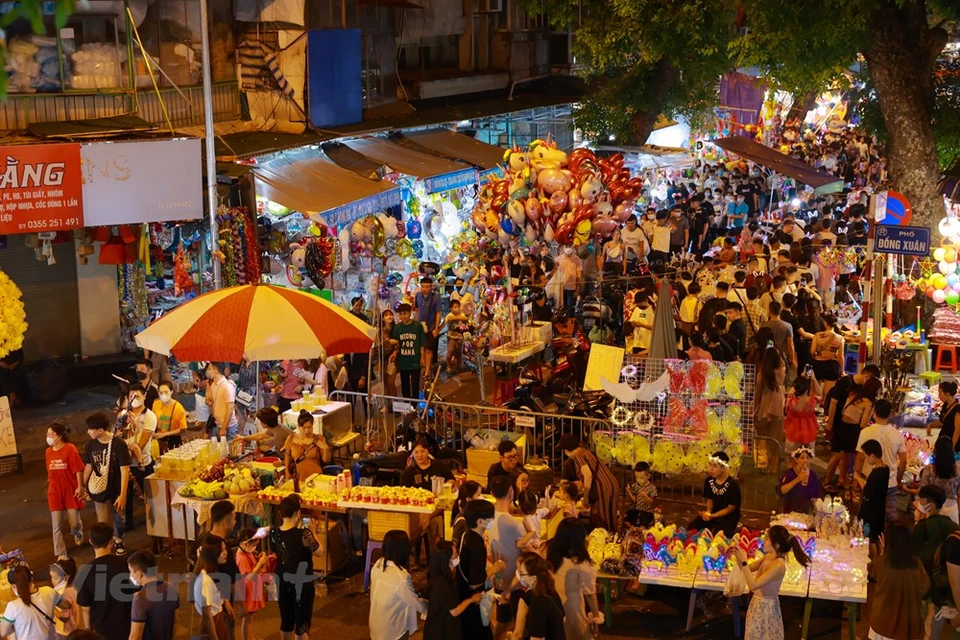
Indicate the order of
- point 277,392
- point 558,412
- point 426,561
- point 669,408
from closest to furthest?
point 426,561 → point 669,408 → point 558,412 → point 277,392

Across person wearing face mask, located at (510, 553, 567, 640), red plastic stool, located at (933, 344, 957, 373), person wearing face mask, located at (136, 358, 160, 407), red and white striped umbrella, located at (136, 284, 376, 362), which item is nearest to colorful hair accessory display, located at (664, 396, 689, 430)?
red and white striped umbrella, located at (136, 284, 376, 362)

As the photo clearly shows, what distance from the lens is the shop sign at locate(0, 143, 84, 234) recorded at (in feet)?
45.9

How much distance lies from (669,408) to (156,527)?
18.0 feet

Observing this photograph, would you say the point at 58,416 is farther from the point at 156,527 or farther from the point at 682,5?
the point at 682,5

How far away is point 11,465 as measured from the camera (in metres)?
14.0

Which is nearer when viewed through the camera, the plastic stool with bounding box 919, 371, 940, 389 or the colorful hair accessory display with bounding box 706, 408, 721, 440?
the colorful hair accessory display with bounding box 706, 408, 721, 440

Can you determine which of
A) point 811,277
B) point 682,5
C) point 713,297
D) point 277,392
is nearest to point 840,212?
point 682,5

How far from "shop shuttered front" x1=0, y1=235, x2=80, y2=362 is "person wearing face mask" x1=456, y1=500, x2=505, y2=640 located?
34.5ft

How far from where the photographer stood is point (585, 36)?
2389 centimetres

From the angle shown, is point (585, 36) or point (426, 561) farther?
point (585, 36)

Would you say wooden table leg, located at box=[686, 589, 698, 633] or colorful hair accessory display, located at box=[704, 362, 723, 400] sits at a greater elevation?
colorful hair accessory display, located at box=[704, 362, 723, 400]

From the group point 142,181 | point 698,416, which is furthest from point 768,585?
point 142,181

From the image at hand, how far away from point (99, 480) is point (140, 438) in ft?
2.65

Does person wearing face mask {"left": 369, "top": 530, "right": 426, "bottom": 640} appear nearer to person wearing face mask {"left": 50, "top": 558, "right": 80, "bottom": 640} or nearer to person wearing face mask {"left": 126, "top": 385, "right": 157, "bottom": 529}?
person wearing face mask {"left": 50, "top": 558, "right": 80, "bottom": 640}
